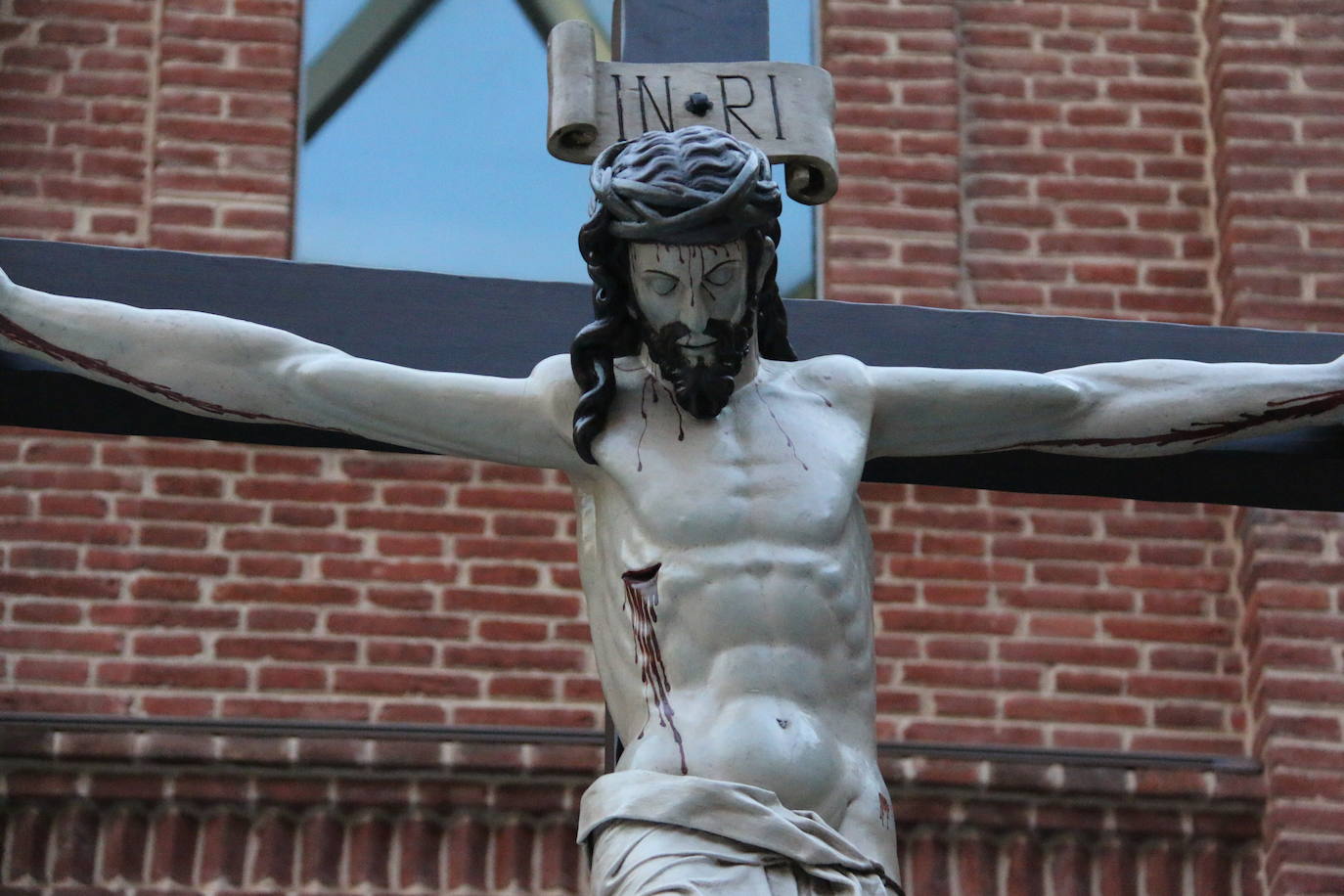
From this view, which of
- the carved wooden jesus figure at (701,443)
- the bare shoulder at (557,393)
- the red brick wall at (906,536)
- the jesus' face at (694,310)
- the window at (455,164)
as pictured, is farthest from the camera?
the window at (455,164)

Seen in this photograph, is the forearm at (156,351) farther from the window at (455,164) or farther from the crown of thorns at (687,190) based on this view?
the window at (455,164)

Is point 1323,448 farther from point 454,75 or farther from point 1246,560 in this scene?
point 454,75

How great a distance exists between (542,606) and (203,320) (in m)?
3.70

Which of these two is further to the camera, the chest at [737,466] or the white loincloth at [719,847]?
the chest at [737,466]

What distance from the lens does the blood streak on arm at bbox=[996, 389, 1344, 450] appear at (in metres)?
5.98

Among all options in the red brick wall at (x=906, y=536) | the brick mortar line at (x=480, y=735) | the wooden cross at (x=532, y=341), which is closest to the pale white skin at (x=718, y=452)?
the wooden cross at (x=532, y=341)

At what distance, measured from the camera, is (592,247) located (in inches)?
219

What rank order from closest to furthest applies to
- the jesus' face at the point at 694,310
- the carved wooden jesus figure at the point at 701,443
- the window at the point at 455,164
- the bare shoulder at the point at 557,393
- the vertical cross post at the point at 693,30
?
the carved wooden jesus figure at the point at 701,443 < the jesus' face at the point at 694,310 < the bare shoulder at the point at 557,393 < the vertical cross post at the point at 693,30 < the window at the point at 455,164

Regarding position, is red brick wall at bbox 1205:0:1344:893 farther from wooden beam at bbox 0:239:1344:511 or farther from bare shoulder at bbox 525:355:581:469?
bare shoulder at bbox 525:355:581:469

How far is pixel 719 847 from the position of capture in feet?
17.0

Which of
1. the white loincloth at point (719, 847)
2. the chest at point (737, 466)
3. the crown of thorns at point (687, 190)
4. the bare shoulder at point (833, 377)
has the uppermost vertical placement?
the crown of thorns at point (687, 190)

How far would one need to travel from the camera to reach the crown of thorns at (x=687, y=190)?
5.45 m

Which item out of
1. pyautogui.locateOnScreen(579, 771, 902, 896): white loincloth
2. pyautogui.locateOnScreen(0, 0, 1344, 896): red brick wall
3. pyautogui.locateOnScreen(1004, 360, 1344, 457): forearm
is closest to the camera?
pyautogui.locateOnScreen(579, 771, 902, 896): white loincloth

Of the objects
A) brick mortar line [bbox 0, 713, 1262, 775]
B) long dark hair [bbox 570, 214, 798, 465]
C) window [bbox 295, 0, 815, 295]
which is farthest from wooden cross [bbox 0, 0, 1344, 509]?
window [bbox 295, 0, 815, 295]
